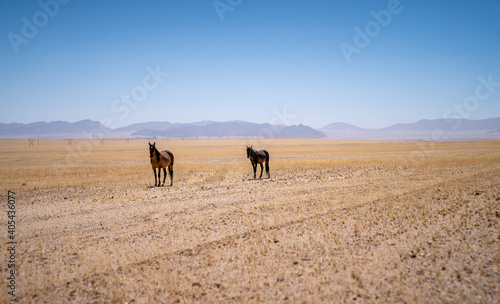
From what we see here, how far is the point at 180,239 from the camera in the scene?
7.05 meters

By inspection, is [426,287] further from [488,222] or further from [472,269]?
[488,222]

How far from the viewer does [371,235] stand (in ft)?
23.0

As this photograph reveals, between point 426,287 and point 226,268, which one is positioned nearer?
point 426,287

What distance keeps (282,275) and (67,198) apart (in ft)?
40.4

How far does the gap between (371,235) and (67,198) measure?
44.0 feet

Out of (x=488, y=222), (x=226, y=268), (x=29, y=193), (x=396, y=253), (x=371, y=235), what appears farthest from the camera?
(x=29, y=193)

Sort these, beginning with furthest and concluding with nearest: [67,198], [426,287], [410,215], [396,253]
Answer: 1. [67,198]
2. [410,215]
3. [396,253]
4. [426,287]

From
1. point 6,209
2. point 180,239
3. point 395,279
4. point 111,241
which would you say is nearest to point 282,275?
point 395,279

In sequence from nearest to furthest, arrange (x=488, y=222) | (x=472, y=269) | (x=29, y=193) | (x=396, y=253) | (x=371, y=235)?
(x=472, y=269)
(x=396, y=253)
(x=371, y=235)
(x=488, y=222)
(x=29, y=193)

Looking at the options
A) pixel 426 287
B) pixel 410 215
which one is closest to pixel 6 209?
pixel 426 287

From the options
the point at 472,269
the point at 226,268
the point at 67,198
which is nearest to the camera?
the point at 472,269

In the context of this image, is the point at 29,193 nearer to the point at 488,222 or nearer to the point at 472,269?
the point at 472,269

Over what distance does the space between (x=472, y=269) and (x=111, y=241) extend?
26.4 feet

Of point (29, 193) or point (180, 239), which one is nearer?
point (180, 239)
